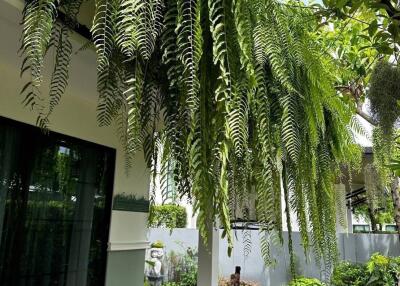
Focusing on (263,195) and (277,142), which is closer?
(263,195)

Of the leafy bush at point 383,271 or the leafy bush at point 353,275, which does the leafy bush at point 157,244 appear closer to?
the leafy bush at point 353,275

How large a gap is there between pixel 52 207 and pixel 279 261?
4463 millimetres

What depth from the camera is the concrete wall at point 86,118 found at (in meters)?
1.74

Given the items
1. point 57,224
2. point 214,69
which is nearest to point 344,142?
point 214,69

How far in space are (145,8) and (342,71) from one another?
121cm

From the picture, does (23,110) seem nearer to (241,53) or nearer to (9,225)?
(9,225)

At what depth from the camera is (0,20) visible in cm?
150

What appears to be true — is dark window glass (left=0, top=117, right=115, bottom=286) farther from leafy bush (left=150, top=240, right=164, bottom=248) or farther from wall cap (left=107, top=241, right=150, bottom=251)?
leafy bush (left=150, top=240, right=164, bottom=248)

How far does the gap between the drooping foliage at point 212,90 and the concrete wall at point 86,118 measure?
60 centimetres

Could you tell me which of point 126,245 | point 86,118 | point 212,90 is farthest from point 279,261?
point 212,90

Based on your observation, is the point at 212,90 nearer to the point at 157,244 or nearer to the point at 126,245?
the point at 126,245

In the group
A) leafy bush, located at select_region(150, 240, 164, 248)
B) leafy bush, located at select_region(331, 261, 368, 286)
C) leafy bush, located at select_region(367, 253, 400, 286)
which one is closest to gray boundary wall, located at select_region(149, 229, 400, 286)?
leafy bush, located at select_region(150, 240, 164, 248)

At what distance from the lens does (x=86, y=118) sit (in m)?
2.62

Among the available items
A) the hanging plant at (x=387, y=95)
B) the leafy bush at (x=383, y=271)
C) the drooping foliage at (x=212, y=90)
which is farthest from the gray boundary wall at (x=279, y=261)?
the drooping foliage at (x=212, y=90)
